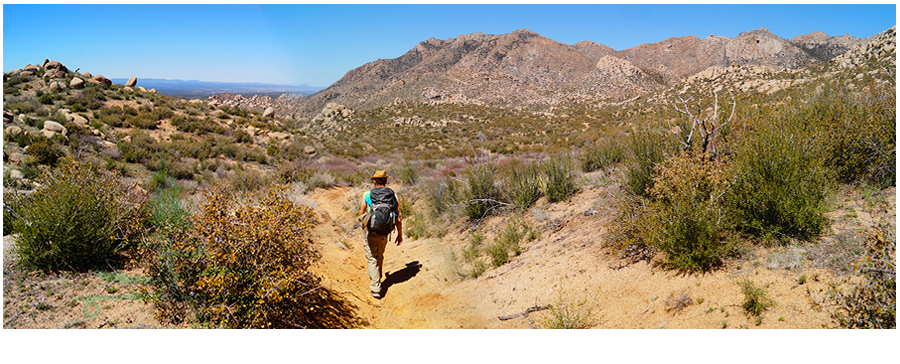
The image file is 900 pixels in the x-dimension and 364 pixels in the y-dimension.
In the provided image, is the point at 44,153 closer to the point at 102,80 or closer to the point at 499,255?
the point at 499,255

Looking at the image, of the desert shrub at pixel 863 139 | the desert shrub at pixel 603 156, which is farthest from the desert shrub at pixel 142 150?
the desert shrub at pixel 863 139

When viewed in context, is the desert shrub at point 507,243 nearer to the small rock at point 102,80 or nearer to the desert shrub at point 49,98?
the desert shrub at point 49,98

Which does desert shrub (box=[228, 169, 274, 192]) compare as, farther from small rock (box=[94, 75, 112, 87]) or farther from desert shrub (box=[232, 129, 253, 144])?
small rock (box=[94, 75, 112, 87])

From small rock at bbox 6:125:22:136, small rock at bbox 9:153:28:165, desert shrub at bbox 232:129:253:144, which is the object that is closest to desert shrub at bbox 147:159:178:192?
small rock at bbox 9:153:28:165

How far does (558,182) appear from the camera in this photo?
7.62m

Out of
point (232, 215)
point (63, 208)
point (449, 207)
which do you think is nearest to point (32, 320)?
point (63, 208)

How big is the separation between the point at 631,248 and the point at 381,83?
238 ft

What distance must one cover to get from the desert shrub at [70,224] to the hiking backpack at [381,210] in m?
2.18

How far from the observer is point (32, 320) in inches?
116

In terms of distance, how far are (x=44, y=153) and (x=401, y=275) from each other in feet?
34.8

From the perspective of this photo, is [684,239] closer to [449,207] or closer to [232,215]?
[232,215]

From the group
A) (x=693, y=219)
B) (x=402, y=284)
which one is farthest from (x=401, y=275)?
(x=693, y=219)

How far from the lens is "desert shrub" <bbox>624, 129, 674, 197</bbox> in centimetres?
581

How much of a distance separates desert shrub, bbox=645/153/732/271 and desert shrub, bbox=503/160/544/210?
3.31 meters
